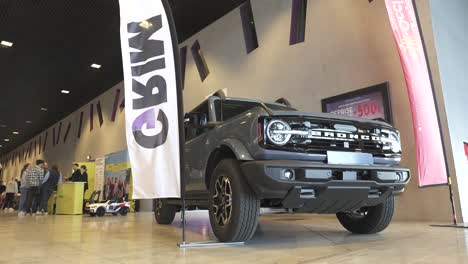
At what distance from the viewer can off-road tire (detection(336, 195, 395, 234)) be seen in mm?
3783

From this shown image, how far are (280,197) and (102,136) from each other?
15.8 metres

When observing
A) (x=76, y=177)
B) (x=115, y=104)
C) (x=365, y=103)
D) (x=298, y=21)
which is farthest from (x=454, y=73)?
(x=115, y=104)

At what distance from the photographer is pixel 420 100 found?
5.14m

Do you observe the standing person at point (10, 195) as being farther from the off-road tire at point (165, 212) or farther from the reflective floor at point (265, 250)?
the reflective floor at point (265, 250)

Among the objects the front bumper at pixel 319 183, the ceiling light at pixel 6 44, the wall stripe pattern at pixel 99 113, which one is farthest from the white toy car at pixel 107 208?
the wall stripe pattern at pixel 99 113

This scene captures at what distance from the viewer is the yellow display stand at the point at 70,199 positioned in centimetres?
1113

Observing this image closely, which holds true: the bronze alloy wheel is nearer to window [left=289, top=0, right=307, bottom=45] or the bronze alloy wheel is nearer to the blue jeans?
window [left=289, top=0, right=307, bottom=45]

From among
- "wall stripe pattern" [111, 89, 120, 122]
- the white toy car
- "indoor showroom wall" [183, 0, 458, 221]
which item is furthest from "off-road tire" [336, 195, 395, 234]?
"wall stripe pattern" [111, 89, 120, 122]

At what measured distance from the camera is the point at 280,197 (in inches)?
118

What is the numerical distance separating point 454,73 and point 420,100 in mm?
1700

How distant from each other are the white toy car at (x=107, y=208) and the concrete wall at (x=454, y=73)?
303 inches

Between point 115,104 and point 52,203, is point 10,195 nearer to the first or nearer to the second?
point 52,203

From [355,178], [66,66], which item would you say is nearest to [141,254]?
[355,178]

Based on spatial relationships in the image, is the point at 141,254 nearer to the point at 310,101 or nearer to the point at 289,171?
the point at 289,171
